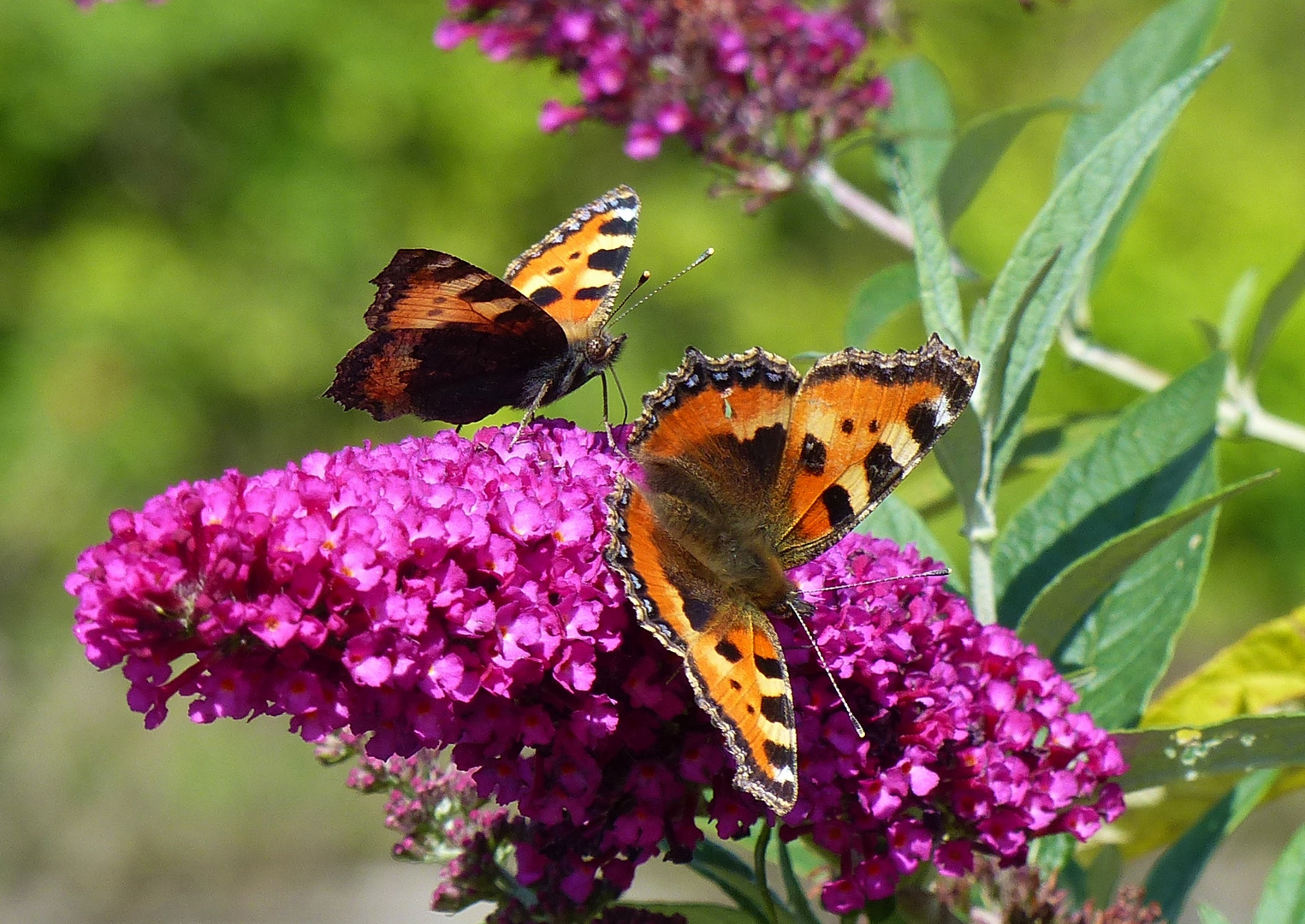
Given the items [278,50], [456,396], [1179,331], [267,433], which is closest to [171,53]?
[278,50]

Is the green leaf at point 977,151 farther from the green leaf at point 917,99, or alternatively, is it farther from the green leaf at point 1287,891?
the green leaf at point 1287,891

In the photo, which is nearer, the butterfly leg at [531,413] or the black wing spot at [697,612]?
the black wing spot at [697,612]

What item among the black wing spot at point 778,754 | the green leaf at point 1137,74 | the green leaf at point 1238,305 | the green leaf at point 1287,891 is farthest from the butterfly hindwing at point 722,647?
the green leaf at point 1238,305

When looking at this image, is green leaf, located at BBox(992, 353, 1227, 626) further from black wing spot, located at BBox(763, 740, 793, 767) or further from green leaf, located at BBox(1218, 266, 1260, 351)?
green leaf, located at BBox(1218, 266, 1260, 351)

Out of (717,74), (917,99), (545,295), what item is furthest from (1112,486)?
(917,99)

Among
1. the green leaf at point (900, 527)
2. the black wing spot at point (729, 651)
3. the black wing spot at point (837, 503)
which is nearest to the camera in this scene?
the black wing spot at point (729, 651)

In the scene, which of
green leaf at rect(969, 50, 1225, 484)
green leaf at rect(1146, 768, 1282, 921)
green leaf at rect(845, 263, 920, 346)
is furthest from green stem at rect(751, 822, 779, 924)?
green leaf at rect(845, 263, 920, 346)
